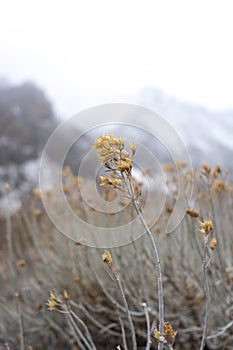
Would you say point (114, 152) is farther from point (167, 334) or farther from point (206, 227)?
point (167, 334)

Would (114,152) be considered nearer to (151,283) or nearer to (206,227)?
(206,227)

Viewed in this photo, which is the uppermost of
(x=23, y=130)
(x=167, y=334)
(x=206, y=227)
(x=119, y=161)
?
(x=23, y=130)

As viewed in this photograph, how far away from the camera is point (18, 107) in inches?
257

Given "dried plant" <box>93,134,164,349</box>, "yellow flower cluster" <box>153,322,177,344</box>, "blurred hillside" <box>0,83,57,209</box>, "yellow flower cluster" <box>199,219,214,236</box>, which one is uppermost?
"blurred hillside" <box>0,83,57,209</box>

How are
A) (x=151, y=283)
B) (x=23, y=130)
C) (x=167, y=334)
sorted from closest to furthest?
(x=167, y=334)
(x=151, y=283)
(x=23, y=130)

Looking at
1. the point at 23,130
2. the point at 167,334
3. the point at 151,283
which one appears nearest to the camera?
the point at 167,334

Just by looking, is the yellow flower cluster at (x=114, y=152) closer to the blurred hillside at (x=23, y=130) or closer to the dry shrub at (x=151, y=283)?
the dry shrub at (x=151, y=283)

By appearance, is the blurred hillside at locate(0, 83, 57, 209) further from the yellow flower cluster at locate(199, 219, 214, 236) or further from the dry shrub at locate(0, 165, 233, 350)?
the yellow flower cluster at locate(199, 219, 214, 236)

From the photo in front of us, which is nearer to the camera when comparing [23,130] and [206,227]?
[206,227]

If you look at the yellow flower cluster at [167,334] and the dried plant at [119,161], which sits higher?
the dried plant at [119,161]

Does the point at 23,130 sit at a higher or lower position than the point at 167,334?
higher

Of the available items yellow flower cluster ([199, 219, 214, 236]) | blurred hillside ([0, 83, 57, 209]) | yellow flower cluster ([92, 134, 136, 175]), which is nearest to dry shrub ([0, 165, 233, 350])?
yellow flower cluster ([199, 219, 214, 236])

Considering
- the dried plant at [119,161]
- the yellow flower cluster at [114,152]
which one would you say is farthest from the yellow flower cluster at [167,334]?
the yellow flower cluster at [114,152]

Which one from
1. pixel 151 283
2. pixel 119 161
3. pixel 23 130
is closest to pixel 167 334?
pixel 119 161
